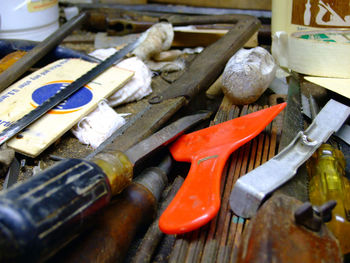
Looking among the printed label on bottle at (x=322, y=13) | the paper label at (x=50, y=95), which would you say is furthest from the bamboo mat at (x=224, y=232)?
the printed label on bottle at (x=322, y=13)

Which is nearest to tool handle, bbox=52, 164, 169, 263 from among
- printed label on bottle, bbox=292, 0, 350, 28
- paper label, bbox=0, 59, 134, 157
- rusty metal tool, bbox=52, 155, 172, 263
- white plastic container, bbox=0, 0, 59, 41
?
rusty metal tool, bbox=52, 155, 172, 263

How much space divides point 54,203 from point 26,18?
111cm

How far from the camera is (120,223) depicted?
0.58 metres

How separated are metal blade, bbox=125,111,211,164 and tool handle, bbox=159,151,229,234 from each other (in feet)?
0.31

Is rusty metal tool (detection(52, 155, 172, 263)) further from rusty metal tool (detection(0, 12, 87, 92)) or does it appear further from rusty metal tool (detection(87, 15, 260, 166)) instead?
rusty metal tool (detection(0, 12, 87, 92))

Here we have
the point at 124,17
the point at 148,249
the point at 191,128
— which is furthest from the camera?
the point at 124,17

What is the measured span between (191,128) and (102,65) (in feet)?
1.33

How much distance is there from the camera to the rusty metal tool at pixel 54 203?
41cm

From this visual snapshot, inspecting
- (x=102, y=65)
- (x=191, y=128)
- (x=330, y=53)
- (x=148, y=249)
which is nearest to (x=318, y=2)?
(x=330, y=53)

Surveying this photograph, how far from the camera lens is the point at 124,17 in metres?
1.54

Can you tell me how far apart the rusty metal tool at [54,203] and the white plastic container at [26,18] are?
3.20 ft

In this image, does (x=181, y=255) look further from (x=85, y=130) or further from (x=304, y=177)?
(x=85, y=130)

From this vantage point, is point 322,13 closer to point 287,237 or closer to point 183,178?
point 183,178

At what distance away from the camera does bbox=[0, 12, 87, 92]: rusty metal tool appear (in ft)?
3.24
